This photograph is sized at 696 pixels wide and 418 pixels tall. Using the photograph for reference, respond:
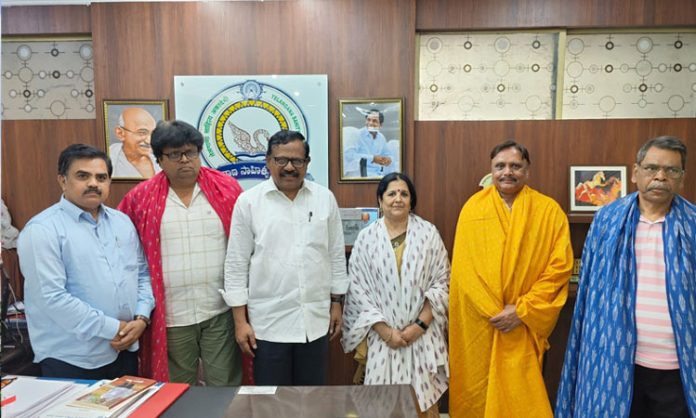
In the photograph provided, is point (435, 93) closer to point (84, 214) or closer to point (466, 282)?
point (466, 282)

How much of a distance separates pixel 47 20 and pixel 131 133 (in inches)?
34.1

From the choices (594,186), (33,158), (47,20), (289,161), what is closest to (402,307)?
(289,161)

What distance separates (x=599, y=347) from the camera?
6.28 ft

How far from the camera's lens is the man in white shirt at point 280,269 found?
6.47ft

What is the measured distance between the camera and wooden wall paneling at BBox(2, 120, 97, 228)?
280 centimetres

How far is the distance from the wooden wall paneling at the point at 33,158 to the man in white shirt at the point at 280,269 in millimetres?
1523

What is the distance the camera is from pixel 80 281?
172cm

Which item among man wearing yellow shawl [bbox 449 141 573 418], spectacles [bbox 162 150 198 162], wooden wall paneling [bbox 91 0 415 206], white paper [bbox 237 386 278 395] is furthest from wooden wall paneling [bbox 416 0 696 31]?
white paper [bbox 237 386 278 395]

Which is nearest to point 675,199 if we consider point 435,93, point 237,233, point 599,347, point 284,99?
point 599,347

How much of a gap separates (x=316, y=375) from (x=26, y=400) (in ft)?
3.74

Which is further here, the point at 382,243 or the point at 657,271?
the point at 382,243

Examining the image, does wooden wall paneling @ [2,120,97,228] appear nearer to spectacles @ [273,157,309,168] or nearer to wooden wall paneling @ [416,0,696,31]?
spectacles @ [273,157,309,168]

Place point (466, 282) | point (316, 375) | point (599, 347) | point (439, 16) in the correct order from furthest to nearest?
1. point (439, 16)
2. point (466, 282)
3. point (316, 375)
4. point (599, 347)

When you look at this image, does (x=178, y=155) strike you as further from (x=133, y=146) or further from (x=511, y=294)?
(x=511, y=294)
